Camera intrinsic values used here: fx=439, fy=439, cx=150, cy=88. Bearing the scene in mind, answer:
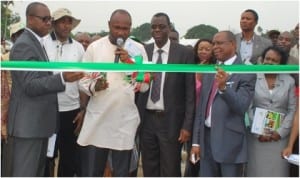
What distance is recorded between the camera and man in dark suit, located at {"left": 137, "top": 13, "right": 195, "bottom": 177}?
4020 mm

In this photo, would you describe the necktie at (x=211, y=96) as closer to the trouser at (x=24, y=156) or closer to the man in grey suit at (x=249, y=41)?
the man in grey suit at (x=249, y=41)

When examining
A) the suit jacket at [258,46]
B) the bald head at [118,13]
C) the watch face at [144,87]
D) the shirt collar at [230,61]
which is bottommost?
the watch face at [144,87]

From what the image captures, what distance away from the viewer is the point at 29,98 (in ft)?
11.3

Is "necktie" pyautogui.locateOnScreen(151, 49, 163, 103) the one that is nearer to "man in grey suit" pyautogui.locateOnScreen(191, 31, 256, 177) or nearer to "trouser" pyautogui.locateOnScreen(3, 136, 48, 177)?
"man in grey suit" pyautogui.locateOnScreen(191, 31, 256, 177)

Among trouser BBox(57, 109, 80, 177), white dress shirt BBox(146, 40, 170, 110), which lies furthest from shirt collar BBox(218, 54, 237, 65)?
trouser BBox(57, 109, 80, 177)

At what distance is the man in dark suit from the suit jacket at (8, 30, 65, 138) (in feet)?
3.09

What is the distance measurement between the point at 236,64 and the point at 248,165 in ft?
2.89

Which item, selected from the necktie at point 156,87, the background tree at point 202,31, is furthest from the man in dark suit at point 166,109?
the background tree at point 202,31

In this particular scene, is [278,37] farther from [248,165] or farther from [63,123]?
[63,123]

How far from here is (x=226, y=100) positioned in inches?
137

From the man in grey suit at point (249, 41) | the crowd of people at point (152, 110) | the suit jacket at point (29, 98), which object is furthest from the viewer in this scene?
the man in grey suit at point (249, 41)

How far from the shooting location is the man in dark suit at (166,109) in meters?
4.02

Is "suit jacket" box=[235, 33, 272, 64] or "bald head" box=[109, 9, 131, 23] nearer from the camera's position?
"bald head" box=[109, 9, 131, 23]

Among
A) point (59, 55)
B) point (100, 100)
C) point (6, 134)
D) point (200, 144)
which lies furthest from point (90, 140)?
point (59, 55)
